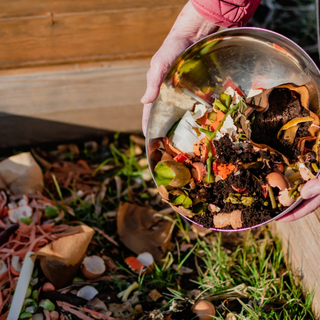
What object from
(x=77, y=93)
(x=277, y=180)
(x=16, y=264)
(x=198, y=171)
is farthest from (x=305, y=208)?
(x=77, y=93)

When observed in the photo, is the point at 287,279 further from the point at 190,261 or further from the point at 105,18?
the point at 105,18

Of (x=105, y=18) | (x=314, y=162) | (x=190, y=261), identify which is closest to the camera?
(x=314, y=162)

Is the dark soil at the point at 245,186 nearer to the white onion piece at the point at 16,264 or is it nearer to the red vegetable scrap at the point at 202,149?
the red vegetable scrap at the point at 202,149

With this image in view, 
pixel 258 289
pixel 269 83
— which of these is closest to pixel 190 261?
pixel 258 289

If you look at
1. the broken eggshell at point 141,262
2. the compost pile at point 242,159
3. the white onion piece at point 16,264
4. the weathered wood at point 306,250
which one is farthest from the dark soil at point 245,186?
the white onion piece at point 16,264

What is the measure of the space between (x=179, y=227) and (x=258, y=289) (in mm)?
430

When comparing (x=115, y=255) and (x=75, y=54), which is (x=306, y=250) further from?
(x=75, y=54)

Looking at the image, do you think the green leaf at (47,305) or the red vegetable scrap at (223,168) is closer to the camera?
the red vegetable scrap at (223,168)

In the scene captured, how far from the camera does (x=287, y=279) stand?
1.51 metres

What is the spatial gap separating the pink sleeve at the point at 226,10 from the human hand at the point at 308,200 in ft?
2.06

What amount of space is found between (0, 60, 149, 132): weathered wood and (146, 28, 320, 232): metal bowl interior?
1.97 feet

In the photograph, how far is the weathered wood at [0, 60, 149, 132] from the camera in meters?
1.78

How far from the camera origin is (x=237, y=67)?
1.27 metres

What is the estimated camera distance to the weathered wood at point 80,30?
166 centimetres
